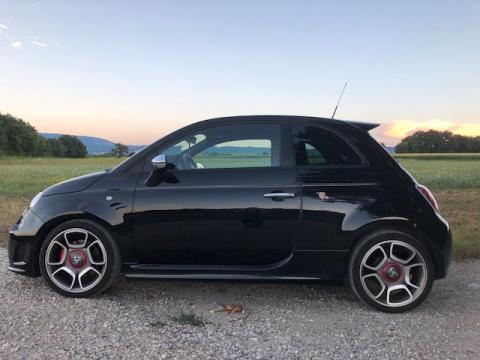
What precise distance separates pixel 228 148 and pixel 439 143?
50703mm

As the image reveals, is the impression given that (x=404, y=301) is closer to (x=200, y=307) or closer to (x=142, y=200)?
(x=200, y=307)

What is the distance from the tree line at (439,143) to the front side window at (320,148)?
50.1 meters

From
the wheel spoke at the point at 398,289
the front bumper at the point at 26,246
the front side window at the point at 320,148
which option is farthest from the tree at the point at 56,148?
the wheel spoke at the point at 398,289

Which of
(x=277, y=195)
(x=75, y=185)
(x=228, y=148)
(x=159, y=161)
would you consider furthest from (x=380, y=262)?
(x=75, y=185)

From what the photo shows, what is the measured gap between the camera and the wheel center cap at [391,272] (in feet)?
13.1

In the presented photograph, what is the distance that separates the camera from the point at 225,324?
367 centimetres

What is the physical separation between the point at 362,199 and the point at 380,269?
603mm

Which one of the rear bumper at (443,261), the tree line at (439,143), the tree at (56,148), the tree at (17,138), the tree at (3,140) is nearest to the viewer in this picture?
the rear bumper at (443,261)

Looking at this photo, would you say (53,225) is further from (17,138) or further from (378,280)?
(17,138)

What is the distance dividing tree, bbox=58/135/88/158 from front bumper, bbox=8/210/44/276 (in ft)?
368

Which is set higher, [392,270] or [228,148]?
[228,148]

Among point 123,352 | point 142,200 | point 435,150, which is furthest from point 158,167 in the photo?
point 435,150

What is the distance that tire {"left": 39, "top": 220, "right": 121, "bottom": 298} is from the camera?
4082 mm

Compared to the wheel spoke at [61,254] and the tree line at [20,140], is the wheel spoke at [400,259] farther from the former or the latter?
the tree line at [20,140]
